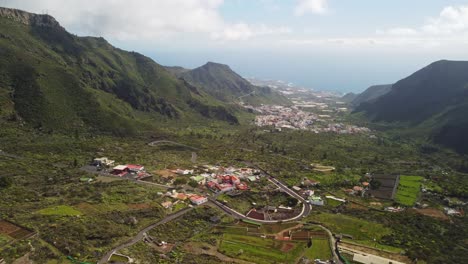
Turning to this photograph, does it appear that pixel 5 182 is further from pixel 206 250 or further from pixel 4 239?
pixel 206 250

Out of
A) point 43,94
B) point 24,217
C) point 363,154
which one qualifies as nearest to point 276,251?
point 24,217

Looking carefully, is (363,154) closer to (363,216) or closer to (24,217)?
(363,216)

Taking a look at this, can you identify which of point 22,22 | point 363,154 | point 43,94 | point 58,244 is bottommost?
point 363,154

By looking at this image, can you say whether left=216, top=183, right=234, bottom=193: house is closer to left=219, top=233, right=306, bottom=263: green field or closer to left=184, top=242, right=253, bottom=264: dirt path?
left=219, top=233, right=306, bottom=263: green field

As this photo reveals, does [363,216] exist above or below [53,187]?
below

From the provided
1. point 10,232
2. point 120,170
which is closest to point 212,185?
point 120,170

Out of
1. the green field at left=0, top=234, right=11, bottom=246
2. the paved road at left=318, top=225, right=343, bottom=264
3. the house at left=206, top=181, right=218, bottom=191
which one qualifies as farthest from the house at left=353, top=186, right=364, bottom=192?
the green field at left=0, top=234, right=11, bottom=246
